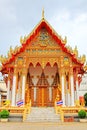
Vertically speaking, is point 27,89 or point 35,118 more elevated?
point 27,89

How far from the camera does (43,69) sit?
17469 millimetres

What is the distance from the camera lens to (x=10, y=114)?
12742mm

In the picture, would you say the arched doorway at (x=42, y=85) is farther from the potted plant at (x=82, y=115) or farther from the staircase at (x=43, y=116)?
the potted plant at (x=82, y=115)

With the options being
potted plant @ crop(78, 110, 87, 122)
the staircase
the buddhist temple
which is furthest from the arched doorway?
potted plant @ crop(78, 110, 87, 122)

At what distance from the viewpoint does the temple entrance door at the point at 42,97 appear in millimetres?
17031

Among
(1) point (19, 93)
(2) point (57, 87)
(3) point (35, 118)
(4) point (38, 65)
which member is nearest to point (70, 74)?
(2) point (57, 87)

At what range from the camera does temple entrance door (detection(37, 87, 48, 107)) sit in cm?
1703

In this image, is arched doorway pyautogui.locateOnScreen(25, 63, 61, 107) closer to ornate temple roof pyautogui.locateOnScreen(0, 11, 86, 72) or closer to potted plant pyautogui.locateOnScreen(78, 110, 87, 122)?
ornate temple roof pyautogui.locateOnScreen(0, 11, 86, 72)

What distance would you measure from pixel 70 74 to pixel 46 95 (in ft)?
8.99

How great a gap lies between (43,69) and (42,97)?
227 cm

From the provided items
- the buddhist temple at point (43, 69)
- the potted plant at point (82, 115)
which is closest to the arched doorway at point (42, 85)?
the buddhist temple at point (43, 69)

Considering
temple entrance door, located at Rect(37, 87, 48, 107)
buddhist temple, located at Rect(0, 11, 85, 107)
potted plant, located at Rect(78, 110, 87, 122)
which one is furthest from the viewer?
temple entrance door, located at Rect(37, 87, 48, 107)

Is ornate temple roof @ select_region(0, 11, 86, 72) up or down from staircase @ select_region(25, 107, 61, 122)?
up

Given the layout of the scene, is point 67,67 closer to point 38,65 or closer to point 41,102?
point 38,65
